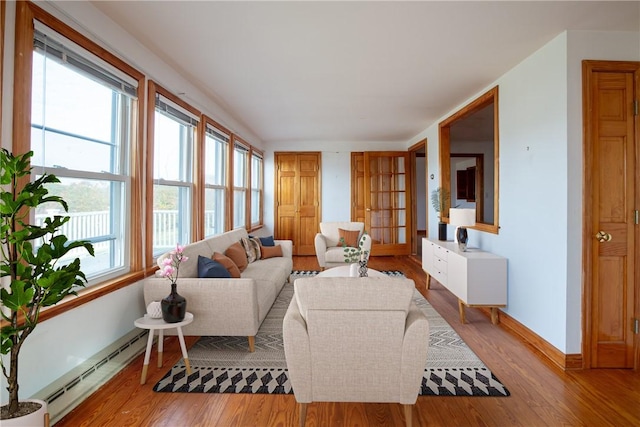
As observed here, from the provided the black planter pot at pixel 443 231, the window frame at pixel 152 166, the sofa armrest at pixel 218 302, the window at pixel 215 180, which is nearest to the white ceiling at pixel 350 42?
the window frame at pixel 152 166

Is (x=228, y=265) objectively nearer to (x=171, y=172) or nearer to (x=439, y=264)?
(x=171, y=172)

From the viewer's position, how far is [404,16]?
2521 mm

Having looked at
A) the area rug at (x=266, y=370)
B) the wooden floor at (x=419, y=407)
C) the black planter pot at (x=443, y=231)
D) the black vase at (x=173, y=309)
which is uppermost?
the black planter pot at (x=443, y=231)

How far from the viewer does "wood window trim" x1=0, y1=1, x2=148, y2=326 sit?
187cm

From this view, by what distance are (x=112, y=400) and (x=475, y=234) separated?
403 centimetres

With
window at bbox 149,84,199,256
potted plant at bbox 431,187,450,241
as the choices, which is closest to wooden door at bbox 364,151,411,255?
potted plant at bbox 431,187,450,241

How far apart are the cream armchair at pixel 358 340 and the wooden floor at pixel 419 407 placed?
30 cm

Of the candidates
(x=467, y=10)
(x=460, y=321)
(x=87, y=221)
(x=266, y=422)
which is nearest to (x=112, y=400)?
(x=266, y=422)

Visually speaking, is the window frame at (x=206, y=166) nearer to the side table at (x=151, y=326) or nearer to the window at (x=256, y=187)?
the window at (x=256, y=187)

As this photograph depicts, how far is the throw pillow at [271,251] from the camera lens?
5160 millimetres

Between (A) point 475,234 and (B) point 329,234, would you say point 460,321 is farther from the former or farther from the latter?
(B) point 329,234

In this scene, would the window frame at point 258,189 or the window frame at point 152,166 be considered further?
the window frame at point 258,189

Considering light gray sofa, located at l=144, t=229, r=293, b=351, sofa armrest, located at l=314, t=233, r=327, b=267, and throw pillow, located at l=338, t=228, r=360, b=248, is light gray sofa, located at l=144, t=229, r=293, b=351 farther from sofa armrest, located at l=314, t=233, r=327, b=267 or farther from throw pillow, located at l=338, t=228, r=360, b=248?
throw pillow, located at l=338, t=228, r=360, b=248

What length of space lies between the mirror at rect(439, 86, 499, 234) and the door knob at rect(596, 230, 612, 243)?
1.12 m
